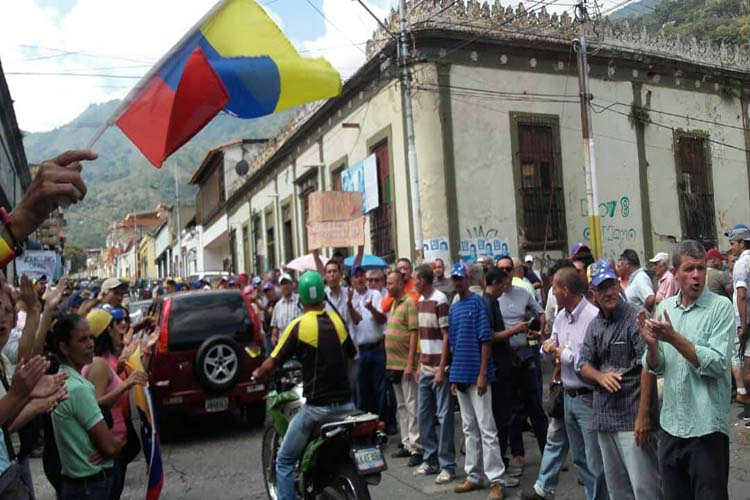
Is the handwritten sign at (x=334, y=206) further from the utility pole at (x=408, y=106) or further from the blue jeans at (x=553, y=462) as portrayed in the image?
the blue jeans at (x=553, y=462)

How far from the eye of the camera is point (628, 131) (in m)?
19.7

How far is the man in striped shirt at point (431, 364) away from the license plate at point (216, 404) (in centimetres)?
318

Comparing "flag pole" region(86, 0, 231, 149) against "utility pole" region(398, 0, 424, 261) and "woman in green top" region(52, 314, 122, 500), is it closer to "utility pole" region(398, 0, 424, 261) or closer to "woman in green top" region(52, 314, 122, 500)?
"woman in green top" region(52, 314, 122, 500)

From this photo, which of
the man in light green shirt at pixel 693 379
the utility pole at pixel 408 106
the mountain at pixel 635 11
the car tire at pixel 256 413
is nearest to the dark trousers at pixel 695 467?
the man in light green shirt at pixel 693 379

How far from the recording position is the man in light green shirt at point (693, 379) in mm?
3938

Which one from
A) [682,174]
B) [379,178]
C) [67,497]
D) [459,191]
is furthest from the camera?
[682,174]

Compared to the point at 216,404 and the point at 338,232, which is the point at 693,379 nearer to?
the point at 216,404

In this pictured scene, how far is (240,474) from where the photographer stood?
784 centimetres

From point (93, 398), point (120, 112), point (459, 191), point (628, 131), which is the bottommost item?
point (93, 398)

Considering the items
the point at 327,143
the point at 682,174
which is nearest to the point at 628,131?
the point at 682,174

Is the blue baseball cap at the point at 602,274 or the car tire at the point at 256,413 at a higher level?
the blue baseball cap at the point at 602,274

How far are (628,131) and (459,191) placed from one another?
585 centimetres

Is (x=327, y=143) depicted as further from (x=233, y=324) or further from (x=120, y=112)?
(x=120, y=112)

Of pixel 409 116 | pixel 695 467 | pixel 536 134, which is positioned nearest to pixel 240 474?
pixel 695 467
